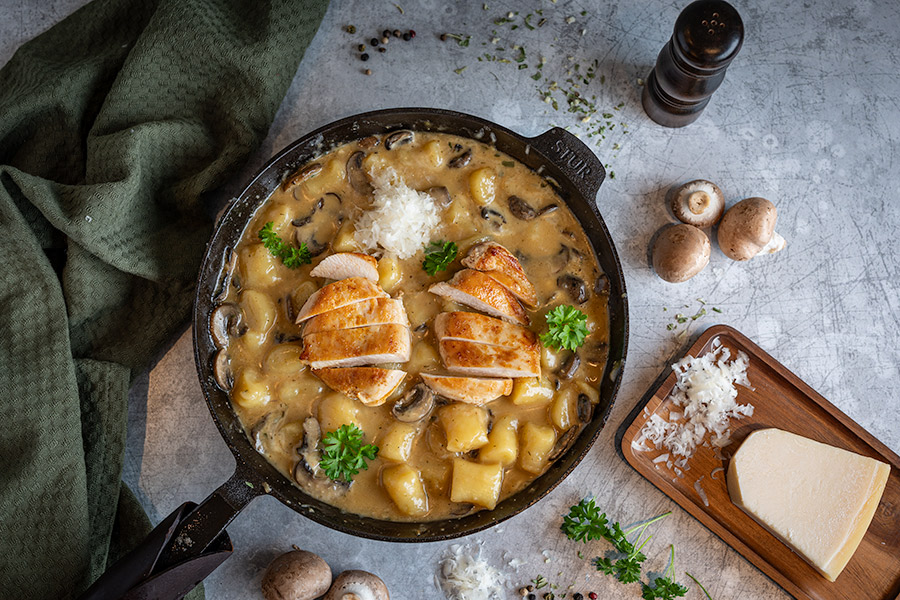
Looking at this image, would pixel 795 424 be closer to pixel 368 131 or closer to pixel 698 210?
pixel 698 210

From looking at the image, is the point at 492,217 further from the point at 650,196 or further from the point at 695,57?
the point at 695,57

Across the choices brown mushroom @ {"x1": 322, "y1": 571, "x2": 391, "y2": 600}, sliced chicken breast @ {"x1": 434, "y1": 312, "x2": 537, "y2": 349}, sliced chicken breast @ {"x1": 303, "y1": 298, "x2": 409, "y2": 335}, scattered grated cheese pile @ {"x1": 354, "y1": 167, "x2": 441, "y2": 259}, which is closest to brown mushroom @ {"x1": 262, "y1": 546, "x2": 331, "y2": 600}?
brown mushroom @ {"x1": 322, "y1": 571, "x2": 391, "y2": 600}

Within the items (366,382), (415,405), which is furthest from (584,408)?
(366,382)

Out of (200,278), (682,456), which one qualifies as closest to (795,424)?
(682,456)

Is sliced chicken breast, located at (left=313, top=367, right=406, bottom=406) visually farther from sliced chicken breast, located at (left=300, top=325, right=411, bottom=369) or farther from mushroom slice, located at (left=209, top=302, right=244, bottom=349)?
mushroom slice, located at (left=209, top=302, right=244, bottom=349)

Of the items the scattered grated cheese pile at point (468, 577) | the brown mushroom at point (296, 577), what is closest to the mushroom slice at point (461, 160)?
the scattered grated cheese pile at point (468, 577)

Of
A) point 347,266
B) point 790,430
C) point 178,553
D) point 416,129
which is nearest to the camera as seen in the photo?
point 178,553

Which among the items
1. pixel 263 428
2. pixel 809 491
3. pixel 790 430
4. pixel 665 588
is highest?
pixel 790 430
